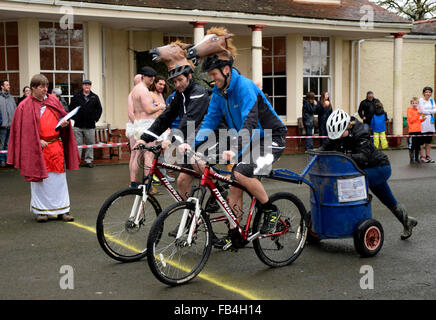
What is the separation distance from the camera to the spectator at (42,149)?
7.73 meters

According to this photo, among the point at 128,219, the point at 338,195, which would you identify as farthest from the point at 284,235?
the point at 128,219

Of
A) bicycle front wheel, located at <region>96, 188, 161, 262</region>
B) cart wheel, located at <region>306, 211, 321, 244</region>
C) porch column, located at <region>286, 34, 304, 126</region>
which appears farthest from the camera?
porch column, located at <region>286, 34, 304, 126</region>

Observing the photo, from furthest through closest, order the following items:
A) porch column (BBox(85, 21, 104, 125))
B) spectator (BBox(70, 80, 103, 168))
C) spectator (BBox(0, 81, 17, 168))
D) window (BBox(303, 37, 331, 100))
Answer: window (BBox(303, 37, 331, 100)) → porch column (BBox(85, 21, 104, 125)) → spectator (BBox(70, 80, 103, 168)) → spectator (BBox(0, 81, 17, 168))

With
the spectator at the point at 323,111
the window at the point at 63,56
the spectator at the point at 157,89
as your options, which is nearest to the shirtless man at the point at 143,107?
the spectator at the point at 157,89

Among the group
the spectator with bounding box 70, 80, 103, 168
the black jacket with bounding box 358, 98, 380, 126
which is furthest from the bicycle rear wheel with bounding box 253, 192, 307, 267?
the black jacket with bounding box 358, 98, 380, 126

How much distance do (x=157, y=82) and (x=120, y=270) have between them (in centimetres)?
543

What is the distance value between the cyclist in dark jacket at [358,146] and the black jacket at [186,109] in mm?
1346

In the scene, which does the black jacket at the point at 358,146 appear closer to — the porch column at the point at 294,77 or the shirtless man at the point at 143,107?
the shirtless man at the point at 143,107

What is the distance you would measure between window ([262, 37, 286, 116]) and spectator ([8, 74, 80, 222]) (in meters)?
12.7

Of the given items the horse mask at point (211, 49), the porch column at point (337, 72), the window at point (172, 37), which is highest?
the window at point (172, 37)

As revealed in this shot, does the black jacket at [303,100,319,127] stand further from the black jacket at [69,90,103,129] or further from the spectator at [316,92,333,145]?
the black jacket at [69,90,103,129]

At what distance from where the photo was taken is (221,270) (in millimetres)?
5621

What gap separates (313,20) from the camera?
60.3 ft

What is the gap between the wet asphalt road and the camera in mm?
4910
